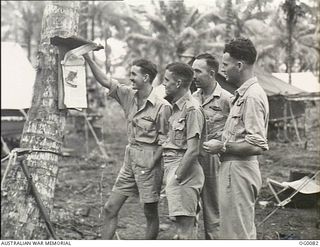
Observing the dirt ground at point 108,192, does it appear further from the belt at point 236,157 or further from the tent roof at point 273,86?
the belt at point 236,157

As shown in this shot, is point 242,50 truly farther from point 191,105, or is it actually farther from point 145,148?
point 145,148

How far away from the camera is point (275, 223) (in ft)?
14.6

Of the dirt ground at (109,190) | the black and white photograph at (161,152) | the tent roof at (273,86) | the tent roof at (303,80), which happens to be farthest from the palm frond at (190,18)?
the black and white photograph at (161,152)

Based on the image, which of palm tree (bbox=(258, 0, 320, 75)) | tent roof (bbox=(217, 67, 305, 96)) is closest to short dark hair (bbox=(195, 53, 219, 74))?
palm tree (bbox=(258, 0, 320, 75))

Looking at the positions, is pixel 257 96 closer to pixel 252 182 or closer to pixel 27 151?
pixel 252 182

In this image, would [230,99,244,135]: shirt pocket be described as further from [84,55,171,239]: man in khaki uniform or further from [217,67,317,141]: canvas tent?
[217,67,317,141]: canvas tent

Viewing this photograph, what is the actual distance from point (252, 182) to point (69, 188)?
499 cm

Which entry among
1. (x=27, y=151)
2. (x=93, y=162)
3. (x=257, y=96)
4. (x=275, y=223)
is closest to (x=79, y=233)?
(x=27, y=151)

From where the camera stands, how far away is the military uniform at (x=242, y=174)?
2.53m

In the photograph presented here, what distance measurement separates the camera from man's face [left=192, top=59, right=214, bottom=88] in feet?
10.9

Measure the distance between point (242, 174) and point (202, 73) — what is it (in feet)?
3.40

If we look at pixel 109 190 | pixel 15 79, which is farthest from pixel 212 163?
pixel 15 79

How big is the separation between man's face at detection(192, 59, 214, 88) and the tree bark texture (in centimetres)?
97

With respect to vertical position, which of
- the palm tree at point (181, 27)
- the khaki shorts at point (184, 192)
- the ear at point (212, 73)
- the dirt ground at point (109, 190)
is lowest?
the dirt ground at point (109, 190)
